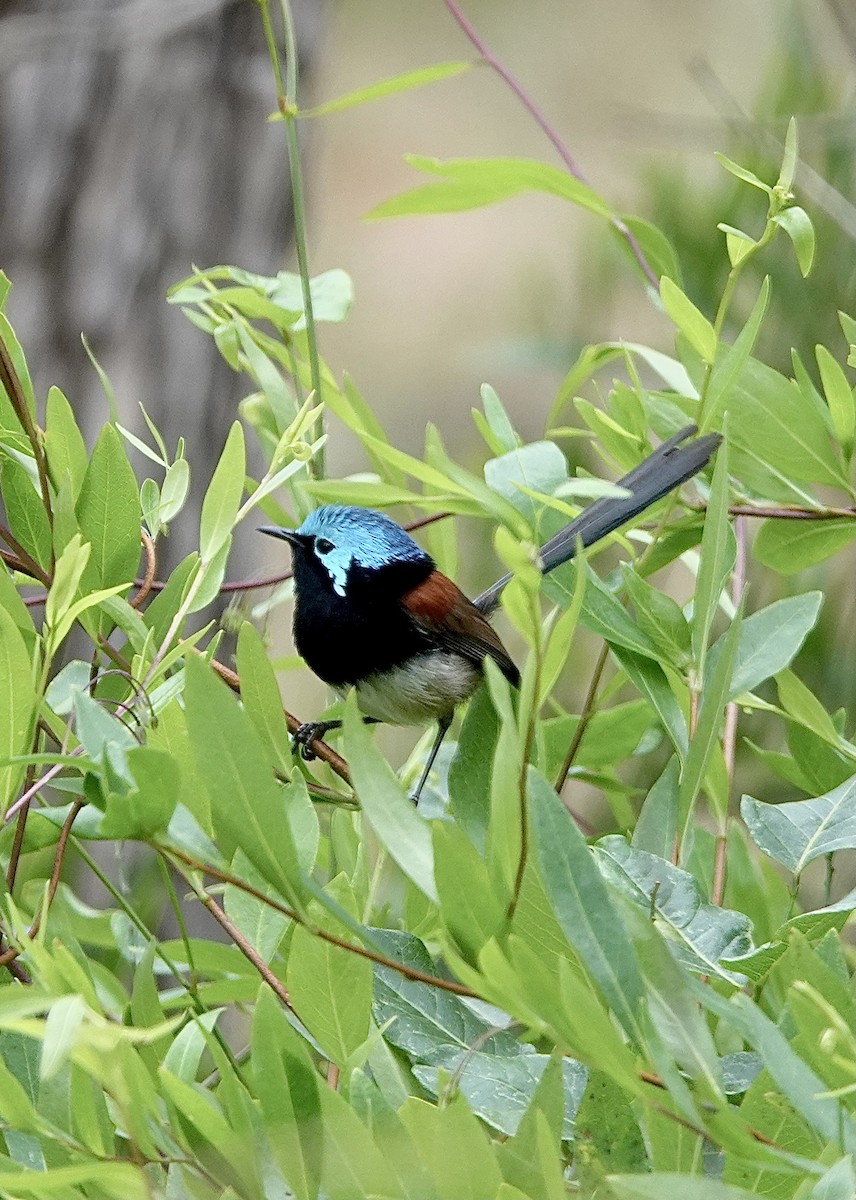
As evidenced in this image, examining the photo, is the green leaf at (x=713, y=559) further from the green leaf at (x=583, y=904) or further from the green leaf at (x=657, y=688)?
the green leaf at (x=583, y=904)

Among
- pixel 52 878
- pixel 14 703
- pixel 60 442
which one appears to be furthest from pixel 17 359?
pixel 52 878

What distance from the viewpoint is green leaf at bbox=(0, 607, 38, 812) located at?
0.91 metres

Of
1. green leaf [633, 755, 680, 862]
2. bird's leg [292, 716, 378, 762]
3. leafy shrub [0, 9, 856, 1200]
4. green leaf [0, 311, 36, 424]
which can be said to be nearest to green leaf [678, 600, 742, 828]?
leafy shrub [0, 9, 856, 1200]

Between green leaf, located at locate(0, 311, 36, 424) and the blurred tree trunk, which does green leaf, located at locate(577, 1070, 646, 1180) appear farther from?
the blurred tree trunk

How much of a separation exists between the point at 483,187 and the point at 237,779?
35.8 inches

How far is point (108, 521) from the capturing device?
112 centimetres

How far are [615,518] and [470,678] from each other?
0.80 metres

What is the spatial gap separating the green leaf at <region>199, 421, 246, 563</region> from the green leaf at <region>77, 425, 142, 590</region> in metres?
0.06

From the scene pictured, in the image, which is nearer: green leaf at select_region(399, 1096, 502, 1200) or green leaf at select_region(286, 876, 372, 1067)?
green leaf at select_region(399, 1096, 502, 1200)

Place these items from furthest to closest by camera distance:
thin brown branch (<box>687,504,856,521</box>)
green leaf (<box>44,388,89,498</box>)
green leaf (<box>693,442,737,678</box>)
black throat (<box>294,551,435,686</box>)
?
black throat (<box>294,551,435,686</box>) < thin brown branch (<box>687,504,856,521</box>) < green leaf (<box>44,388,89,498</box>) < green leaf (<box>693,442,737,678</box>)

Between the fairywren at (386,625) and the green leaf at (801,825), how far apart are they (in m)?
0.99

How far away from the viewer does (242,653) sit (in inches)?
35.7

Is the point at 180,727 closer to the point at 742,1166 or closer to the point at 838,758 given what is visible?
the point at 742,1166

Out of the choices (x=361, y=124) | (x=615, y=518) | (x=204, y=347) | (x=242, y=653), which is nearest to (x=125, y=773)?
(x=242, y=653)
